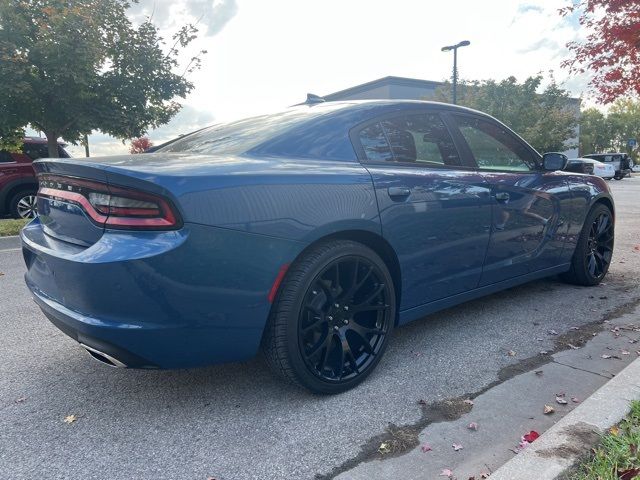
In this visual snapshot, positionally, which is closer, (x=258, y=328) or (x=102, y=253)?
(x=102, y=253)

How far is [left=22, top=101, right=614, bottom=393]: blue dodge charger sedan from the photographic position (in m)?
1.99

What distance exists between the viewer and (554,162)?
3.88 meters

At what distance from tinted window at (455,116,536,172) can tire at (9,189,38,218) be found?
931 cm

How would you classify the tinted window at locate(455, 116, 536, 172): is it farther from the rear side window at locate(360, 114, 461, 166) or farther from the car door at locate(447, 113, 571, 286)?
the rear side window at locate(360, 114, 461, 166)

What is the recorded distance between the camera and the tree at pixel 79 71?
8.89 metres

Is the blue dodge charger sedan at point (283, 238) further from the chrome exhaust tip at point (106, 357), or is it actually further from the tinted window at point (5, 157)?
the tinted window at point (5, 157)

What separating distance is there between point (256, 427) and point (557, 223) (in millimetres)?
2955

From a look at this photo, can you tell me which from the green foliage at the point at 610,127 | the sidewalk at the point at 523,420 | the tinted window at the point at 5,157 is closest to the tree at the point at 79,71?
the tinted window at the point at 5,157

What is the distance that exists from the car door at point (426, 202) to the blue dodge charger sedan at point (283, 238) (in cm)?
1

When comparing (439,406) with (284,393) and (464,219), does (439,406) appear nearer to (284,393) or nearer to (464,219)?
(284,393)

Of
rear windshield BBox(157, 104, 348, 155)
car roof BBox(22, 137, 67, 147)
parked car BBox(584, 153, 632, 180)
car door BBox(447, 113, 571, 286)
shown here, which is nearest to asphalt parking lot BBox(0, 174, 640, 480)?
car door BBox(447, 113, 571, 286)

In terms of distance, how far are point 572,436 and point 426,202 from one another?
1395mm

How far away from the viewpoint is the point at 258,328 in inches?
87.5

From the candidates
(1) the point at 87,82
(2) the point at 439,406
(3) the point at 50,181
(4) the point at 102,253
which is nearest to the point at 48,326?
(3) the point at 50,181
